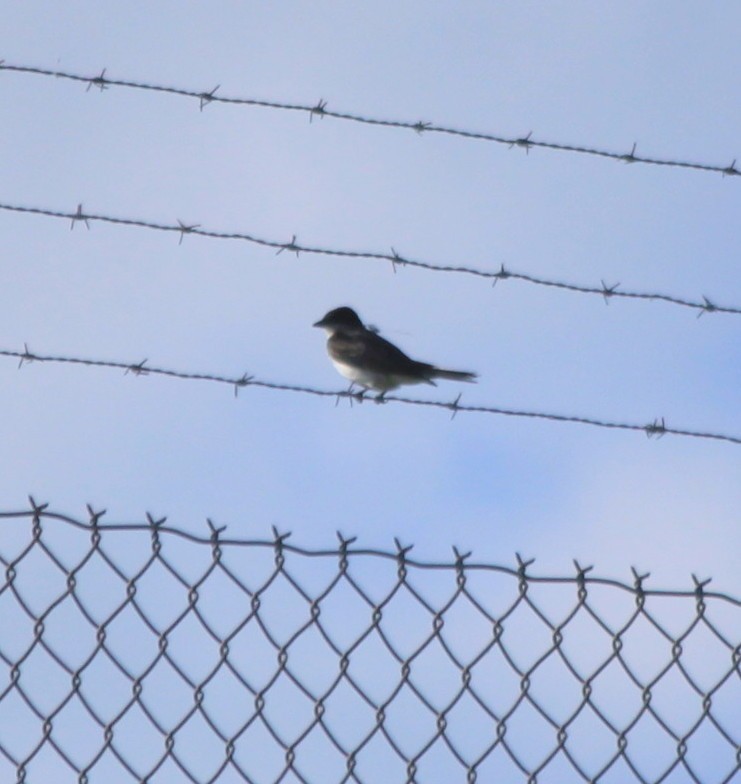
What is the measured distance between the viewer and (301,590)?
3.69 metres

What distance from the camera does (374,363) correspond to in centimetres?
1031

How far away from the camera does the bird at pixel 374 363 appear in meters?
10.1

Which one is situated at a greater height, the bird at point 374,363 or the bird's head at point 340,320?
the bird's head at point 340,320

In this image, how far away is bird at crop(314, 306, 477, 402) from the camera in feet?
33.1

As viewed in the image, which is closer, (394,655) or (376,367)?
(394,655)

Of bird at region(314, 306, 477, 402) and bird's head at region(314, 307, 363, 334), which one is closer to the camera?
bird at region(314, 306, 477, 402)

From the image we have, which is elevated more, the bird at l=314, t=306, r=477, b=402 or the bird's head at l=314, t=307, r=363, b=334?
the bird's head at l=314, t=307, r=363, b=334

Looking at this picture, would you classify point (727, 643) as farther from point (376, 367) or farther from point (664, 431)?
point (376, 367)

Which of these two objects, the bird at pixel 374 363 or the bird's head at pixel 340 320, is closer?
the bird at pixel 374 363

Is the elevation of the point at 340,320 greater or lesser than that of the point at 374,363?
greater

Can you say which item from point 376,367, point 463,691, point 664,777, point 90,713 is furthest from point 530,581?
point 376,367

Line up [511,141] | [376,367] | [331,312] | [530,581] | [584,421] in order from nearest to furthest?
[530,581]
[584,421]
[511,141]
[376,367]
[331,312]

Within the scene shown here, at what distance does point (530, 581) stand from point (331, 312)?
7.84 metres

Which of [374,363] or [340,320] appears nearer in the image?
[374,363]
